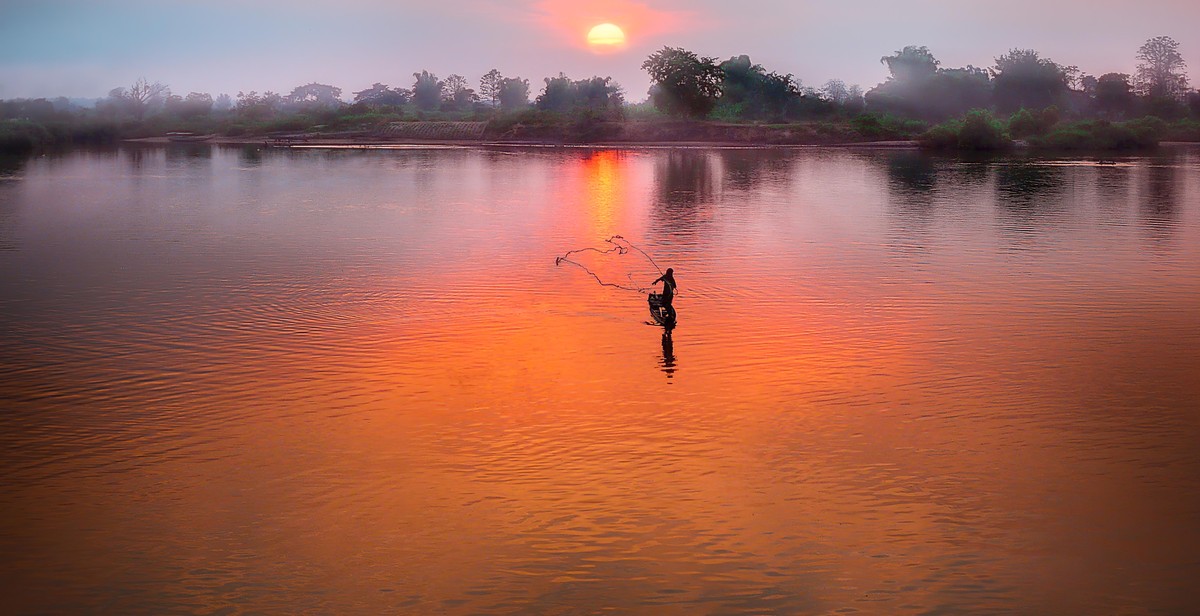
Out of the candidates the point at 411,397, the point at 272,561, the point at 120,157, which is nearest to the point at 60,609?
the point at 272,561

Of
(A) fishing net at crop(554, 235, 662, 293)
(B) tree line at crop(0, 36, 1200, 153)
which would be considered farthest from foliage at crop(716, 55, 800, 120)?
(A) fishing net at crop(554, 235, 662, 293)

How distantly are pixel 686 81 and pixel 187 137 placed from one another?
6528 centimetres

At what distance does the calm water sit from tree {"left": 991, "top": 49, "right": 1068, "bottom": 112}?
148 m

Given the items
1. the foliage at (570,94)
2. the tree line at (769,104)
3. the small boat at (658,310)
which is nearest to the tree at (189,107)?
the tree line at (769,104)

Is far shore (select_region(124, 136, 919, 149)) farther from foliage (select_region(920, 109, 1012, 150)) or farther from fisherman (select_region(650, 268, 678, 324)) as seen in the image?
fisherman (select_region(650, 268, 678, 324))

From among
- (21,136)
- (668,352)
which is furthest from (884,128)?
(668,352)

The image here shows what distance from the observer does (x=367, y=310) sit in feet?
85.1

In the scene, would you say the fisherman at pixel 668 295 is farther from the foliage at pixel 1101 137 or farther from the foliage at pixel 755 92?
the foliage at pixel 755 92

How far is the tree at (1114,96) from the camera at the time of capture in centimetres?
16862

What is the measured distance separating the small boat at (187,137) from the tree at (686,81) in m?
58.4

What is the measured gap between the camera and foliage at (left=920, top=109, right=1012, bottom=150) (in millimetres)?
117812

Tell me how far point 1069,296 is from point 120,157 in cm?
9168

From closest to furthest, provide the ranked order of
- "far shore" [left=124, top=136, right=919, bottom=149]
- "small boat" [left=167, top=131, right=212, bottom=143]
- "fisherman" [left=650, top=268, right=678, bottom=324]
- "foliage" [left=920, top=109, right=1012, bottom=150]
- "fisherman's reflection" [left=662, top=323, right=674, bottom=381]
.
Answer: "fisherman's reflection" [left=662, top=323, right=674, bottom=381], "fisherman" [left=650, top=268, right=678, bottom=324], "foliage" [left=920, top=109, right=1012, bottom=150], "far shore" [left=124, top=136, right=919, bottom=149], "small boat" [left=167, top=131, right=212, bottom=143]

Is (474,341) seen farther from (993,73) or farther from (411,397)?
(993,73)
